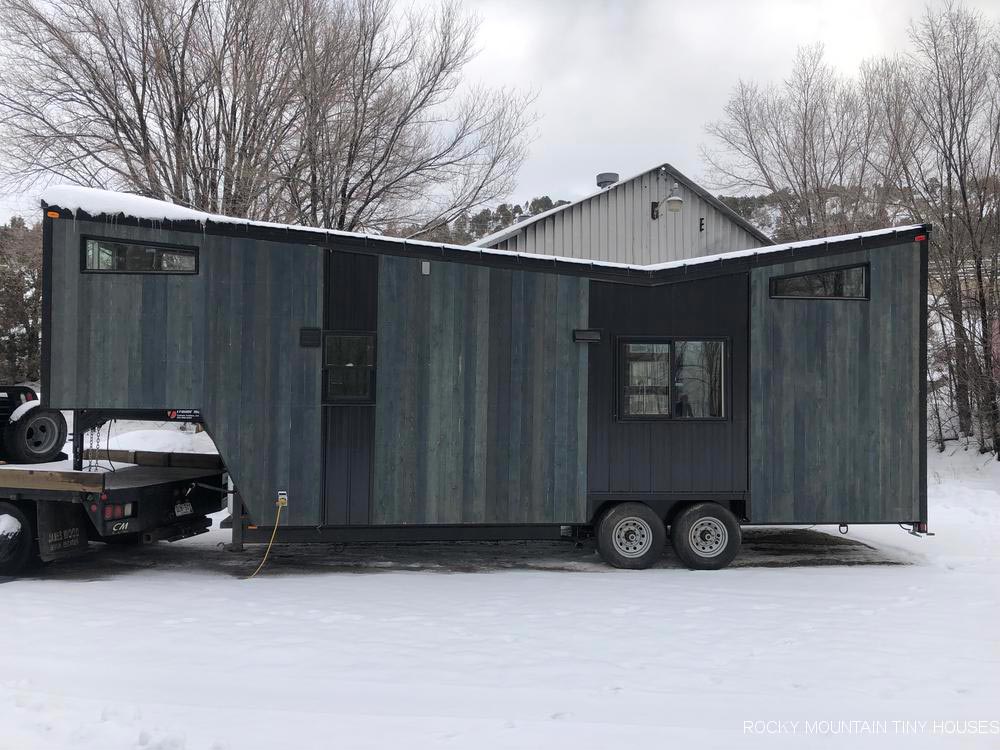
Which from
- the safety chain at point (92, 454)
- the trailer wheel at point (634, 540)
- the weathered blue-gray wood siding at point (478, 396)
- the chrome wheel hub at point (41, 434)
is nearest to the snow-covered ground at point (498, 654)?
the trailer wheel at point (634, 540)

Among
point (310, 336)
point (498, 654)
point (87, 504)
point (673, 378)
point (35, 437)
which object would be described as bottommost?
point (498, 654)

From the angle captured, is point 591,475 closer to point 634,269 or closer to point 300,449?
point 634,269

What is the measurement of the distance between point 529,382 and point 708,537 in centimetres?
256

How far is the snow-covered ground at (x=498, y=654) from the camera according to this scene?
11.2 feet

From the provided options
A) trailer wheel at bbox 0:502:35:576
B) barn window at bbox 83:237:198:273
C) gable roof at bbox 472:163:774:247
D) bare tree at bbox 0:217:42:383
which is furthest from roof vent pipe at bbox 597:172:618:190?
bare tree at bbox 0:217:42:383

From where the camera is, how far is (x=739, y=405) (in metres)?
7.20

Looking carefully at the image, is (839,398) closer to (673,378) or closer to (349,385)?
(673,378)

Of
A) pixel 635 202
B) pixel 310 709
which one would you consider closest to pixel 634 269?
pixel 310 709

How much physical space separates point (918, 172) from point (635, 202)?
8115 mm

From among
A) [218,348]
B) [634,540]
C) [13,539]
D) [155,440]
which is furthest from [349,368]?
[155,440]

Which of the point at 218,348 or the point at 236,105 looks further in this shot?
the point at 236,105

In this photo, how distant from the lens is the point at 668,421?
716 centimetres

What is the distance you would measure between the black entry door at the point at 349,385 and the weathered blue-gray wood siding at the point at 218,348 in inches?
4.9

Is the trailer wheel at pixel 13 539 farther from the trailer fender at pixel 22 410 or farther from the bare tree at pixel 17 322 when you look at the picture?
the bare tree at pixel 17 322
